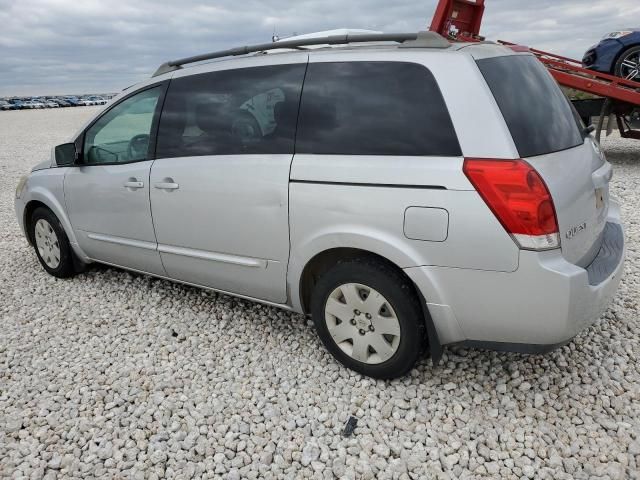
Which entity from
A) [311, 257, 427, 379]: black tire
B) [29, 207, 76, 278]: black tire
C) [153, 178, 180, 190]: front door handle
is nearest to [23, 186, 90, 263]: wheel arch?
[29, 207, 76, 278]: black tire

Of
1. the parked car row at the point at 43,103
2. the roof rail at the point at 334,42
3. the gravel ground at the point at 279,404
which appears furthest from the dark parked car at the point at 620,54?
the parked car row at the point at 43,103

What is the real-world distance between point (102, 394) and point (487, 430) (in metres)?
2.09

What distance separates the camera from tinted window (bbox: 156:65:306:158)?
299cm

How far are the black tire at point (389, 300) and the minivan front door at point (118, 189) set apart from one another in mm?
1502

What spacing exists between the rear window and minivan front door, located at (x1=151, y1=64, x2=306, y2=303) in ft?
3.57

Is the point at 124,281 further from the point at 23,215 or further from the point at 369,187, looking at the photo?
the point at 369,187

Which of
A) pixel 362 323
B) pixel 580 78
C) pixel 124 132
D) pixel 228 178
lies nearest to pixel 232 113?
pixel 228 178

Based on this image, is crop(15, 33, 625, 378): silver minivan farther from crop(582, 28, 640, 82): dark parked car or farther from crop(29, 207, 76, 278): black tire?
crop(582, 28, 640, 82): dark parked car

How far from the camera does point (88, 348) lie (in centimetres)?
345

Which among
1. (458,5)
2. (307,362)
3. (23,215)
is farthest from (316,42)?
(458,5)

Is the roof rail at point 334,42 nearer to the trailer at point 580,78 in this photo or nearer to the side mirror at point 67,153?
the side mirror at point 67,153

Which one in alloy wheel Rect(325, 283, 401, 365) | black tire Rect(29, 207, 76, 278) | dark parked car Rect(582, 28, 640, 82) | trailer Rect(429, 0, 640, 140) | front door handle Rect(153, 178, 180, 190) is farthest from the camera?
dark parked car Rect(582, 28, 640, 82)

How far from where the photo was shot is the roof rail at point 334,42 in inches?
105

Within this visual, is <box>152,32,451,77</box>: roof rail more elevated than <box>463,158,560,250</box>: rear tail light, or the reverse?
<box>152,32,451,77</box>: roof rail
